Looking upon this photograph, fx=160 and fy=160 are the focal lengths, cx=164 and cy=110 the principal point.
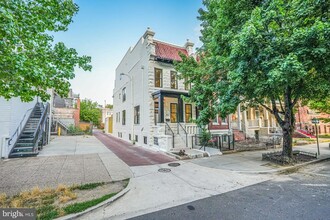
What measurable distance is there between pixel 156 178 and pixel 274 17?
25.4ft

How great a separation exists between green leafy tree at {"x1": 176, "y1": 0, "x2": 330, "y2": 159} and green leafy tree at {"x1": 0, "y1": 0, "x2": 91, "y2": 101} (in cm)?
616

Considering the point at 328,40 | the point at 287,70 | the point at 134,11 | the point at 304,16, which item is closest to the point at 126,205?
the point at 287,70

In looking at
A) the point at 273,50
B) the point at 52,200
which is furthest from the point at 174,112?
the point at 52,200

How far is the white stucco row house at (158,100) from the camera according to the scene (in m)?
12.3

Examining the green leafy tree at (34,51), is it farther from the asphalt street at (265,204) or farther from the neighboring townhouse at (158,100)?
the neighboring townhouse at (158,100)

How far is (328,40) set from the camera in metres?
5.40

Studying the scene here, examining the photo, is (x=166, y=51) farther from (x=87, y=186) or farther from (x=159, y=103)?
(x=87, y=186)

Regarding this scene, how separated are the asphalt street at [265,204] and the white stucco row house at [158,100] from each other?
688 cm

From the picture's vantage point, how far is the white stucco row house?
12.3 m

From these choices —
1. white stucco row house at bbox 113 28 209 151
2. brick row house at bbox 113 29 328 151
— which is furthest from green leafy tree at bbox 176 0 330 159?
white stucco row house at bbox 113 28 209 151

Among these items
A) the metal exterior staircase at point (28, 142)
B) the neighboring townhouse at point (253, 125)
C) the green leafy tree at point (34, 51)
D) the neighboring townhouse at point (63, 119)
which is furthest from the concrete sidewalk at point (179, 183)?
the neighboring townhouse at point (63, 119)

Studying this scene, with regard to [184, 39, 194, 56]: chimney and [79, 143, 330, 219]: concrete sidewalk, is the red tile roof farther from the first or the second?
[79, 143, 330, 219]: concrete sidewalk

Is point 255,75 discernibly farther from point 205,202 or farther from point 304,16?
point 205,202

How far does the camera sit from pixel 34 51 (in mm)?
4691
